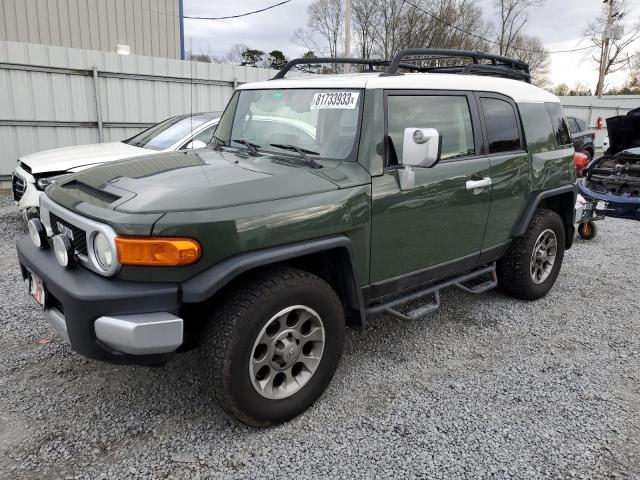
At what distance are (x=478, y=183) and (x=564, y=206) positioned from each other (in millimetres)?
1684

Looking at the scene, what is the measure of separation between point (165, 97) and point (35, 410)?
886cm

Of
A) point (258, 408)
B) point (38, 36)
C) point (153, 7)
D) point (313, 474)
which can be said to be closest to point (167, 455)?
point (258, 408)

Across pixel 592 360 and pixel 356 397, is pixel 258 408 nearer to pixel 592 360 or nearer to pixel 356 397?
pixel 356 397

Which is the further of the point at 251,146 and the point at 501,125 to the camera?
the point at 501,125

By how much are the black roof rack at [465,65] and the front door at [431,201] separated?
267 mm

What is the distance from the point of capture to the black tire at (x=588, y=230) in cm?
704

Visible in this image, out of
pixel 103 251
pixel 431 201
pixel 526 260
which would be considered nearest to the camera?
pixel 103 251

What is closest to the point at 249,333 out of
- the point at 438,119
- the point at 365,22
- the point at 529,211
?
the point at 438,119

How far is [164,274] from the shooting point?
7.70 ft

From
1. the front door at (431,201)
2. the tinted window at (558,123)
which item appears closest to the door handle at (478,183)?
the front door at (431,201)

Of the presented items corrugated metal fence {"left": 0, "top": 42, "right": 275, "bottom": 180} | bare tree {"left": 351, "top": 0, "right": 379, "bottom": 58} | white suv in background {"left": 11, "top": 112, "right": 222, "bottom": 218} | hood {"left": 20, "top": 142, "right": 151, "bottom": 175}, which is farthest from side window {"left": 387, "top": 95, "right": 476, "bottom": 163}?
bare tree {"left": 351, "top": 0, "right": 379, "bottom": 58}

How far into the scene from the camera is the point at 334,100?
320 centimetres

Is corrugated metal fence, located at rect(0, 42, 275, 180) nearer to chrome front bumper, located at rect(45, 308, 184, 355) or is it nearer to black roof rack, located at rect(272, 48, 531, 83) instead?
black roof rack, located at rect(272, 48, 531, 83)

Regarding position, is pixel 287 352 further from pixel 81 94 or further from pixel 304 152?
pixel 81 94
